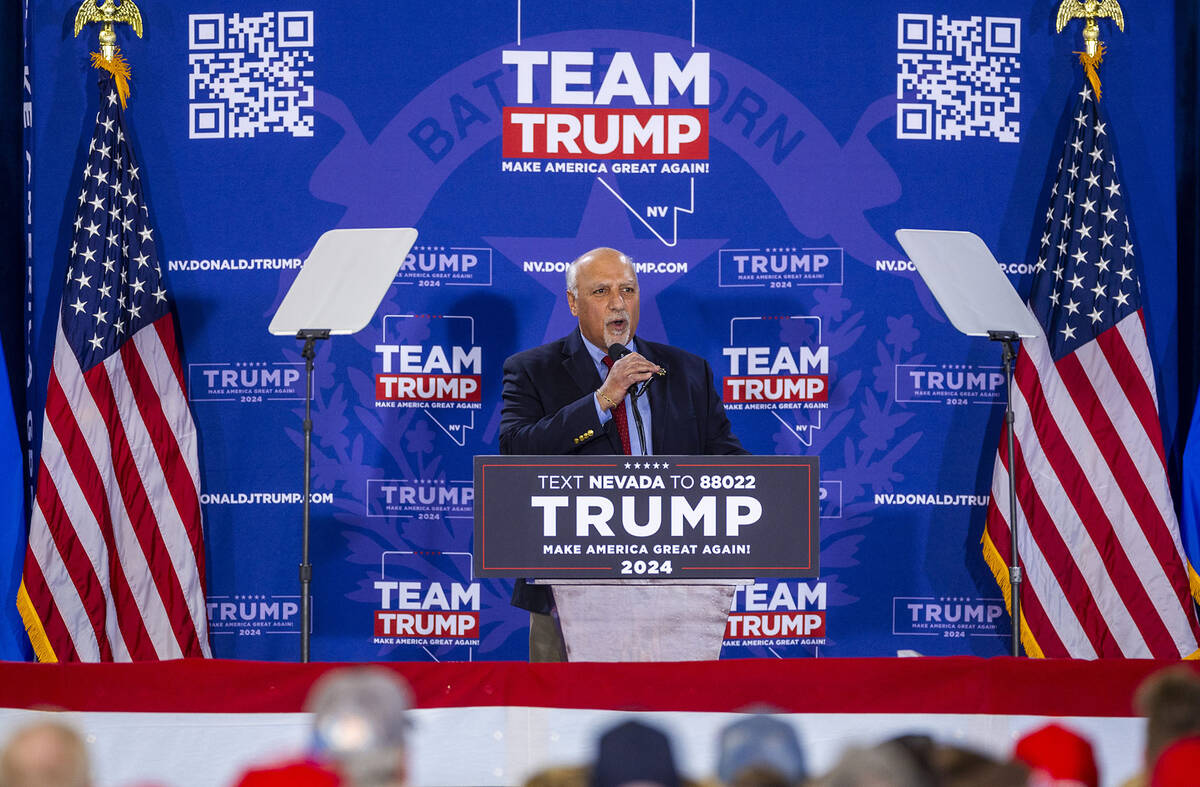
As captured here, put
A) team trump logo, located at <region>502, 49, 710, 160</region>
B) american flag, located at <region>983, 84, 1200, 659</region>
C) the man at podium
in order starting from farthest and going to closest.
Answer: team trump logo, located at <region>502, 49, 710, 160</region>, american flag, located at <region>983, 84, 1200, 659</region>, the man at podium

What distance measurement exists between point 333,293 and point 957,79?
2.94m

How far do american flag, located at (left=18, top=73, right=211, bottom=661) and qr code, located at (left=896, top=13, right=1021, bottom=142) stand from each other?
3465 mm

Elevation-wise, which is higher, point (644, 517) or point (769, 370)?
point (769, 370)

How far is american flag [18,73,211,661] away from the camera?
4.79 m

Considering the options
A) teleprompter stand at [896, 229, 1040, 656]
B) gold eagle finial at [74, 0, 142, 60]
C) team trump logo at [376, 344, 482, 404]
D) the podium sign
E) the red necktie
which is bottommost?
the podium sign

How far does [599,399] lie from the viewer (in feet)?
12.0

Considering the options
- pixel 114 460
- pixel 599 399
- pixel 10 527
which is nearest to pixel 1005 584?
pixel 599 399

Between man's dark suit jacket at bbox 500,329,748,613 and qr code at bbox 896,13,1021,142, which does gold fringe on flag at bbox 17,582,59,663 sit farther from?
qr code at bbox 896,13,1021,142

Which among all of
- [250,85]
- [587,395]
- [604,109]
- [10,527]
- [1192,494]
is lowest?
[10,527]

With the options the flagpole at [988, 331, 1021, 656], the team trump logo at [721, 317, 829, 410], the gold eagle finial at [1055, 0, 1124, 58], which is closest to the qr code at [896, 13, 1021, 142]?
the gold eagle finial at [1055, 0, 1124, 58]

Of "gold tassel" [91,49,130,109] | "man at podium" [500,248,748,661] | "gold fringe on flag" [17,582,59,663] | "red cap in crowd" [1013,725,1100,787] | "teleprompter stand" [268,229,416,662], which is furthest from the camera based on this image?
"gold tassel" [91,49,130,109]

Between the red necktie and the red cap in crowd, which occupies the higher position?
the red necktie

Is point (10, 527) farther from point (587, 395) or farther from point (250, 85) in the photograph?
point (587, 395)

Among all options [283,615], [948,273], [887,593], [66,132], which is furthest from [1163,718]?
[66,132]
